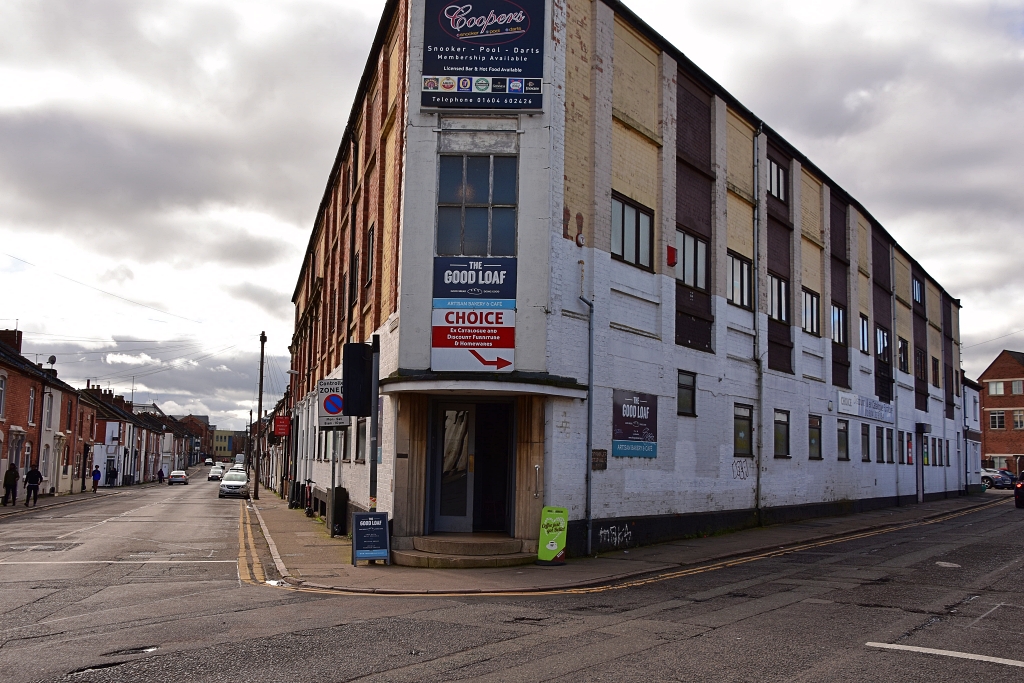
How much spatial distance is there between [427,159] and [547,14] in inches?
148

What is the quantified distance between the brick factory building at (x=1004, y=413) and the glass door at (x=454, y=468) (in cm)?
7802

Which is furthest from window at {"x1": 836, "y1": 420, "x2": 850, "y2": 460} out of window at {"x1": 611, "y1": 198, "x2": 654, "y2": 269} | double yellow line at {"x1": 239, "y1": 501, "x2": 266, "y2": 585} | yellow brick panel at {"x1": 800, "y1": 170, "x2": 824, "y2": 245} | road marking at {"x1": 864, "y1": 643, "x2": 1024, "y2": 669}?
road marking at {"x1": 864, "y1": 643, "x2": 1024, "y2": 669}

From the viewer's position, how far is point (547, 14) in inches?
642

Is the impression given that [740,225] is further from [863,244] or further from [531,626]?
[531,626]

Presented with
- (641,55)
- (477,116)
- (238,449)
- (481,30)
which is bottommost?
(238,449)

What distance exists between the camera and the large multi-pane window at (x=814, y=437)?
1062 inches

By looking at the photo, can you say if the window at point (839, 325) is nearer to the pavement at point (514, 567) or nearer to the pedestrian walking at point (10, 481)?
the pavement at point (514, 567)

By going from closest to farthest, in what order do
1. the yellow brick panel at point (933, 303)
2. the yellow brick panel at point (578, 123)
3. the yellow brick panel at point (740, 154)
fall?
the yellow brick panel at point (578, 123), the yellow brick panel at point (740, 154), the yellow brick panel at point (933, 303)

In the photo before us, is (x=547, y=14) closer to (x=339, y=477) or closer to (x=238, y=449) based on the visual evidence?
(x=339, y=477)

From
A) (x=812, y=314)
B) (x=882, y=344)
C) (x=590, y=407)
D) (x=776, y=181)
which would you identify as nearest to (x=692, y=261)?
(x=590, y=407)

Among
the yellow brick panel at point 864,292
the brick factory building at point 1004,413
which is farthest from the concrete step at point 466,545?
the brick factory building at point 1004,413

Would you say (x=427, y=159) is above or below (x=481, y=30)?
below

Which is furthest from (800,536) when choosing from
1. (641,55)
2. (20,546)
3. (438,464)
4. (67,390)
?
(67,390)

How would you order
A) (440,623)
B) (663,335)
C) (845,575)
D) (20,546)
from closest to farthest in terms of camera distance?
1. (440,623)
2. (845,575)
3. (20,546)
4. (663,335)
